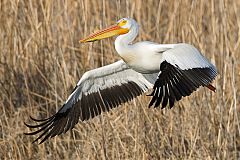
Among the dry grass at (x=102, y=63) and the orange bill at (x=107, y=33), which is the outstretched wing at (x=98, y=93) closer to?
the dry grass at (x=102, y=63)

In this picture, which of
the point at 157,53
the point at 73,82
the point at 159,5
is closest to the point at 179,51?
the point at 157,53

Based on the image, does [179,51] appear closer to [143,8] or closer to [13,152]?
[13,152]

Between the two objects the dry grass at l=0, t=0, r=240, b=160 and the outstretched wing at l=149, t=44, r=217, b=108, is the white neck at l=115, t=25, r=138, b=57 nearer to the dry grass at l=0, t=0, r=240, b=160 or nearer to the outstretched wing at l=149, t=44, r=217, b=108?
the outstretched wing at l=149, t=44, r=217, b=108

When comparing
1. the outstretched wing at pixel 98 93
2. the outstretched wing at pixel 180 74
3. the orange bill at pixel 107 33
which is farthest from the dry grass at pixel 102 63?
the outstretched wing at pixel 180 74

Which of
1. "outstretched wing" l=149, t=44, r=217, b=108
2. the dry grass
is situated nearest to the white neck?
Answer: "outstretched wing" l=149, t=44, r=217, b=108

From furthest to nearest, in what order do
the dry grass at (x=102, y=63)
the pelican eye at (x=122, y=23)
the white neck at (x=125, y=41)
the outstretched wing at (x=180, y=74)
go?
the dry grass at (x=102, y=63) < the pelican eye at (x=122, y=23) < the white neck at (x=125, y=41) < the outstretched wing at (x=180, y=74)

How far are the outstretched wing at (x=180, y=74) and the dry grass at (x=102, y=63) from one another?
0.76m

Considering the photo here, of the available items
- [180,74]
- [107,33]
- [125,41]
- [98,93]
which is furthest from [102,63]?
[180,74]

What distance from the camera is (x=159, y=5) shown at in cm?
742

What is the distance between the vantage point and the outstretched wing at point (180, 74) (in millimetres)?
5117

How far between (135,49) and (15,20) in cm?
179

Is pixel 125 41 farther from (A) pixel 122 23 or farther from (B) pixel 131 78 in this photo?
(B) pixel 131 78

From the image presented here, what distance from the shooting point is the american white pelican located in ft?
17.1

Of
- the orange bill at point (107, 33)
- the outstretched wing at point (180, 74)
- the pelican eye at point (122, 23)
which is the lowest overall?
the outstretched wing at point (180, 74)
